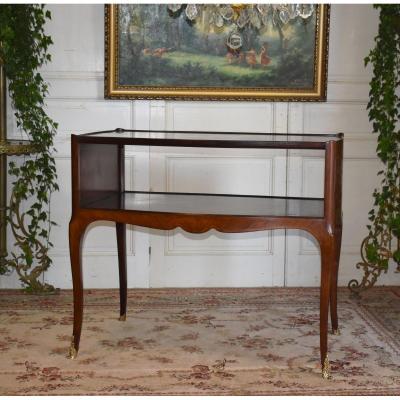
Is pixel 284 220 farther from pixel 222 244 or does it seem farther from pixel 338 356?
pixel 222 244

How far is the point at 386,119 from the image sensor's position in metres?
5.01

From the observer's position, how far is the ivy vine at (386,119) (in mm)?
4914

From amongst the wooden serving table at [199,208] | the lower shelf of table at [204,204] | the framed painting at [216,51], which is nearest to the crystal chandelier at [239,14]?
the framed painting at [216,51]

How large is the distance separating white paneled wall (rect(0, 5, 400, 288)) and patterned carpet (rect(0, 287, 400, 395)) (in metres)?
0.18

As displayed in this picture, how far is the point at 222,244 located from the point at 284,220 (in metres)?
1.78

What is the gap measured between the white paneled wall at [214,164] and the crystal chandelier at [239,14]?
1.01 feet

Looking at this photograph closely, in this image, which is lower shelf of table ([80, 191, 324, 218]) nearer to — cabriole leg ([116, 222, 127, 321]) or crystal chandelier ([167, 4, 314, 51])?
cabriole leg ([116, 222, 127, 321])

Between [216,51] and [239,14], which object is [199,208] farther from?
[239,14]

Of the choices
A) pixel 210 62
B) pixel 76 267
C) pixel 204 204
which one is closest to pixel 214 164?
pixel 210 62

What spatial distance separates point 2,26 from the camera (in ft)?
15.3

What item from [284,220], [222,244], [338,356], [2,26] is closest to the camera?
[284,220]

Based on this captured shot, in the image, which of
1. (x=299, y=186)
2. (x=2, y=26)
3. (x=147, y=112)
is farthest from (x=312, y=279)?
(x=2, y=26)

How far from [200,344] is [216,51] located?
6.61 ft

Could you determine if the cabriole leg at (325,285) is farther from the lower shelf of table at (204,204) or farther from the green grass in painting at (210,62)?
the green grass in painting at (210,62)
